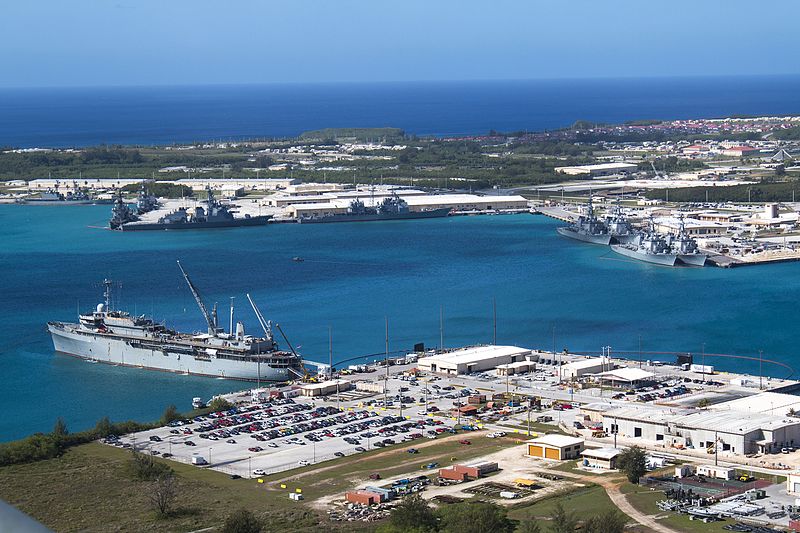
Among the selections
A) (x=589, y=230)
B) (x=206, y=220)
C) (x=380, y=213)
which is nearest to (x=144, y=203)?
(x=206, y=220)

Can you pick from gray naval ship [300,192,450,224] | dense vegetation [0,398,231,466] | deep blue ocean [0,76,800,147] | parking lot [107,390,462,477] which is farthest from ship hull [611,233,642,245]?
deep blue ocean [0,76,800,147]

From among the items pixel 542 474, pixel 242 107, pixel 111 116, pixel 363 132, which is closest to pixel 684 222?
pixel 542 474

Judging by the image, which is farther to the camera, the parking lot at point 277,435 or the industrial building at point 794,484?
the parking lot at point 277,435

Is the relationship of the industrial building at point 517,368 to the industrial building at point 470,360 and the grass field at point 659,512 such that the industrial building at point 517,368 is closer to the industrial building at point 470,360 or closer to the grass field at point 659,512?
the industrial building at point 470,360

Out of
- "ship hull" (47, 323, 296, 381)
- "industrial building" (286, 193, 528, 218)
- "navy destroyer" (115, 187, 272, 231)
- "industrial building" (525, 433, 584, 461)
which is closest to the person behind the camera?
"industrial building" (525, 433, 584, 461)

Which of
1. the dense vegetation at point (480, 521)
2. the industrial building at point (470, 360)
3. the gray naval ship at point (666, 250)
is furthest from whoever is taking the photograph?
the gray naval ship at point (666, 250)

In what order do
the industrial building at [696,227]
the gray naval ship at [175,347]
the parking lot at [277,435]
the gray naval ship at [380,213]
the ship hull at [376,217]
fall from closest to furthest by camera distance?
the parking lot at [277,435] < the gray naval ship at [175,347] < the industrial building at [696,227] < the ship hull at [376,217] < the gray naval ship at [380,213]

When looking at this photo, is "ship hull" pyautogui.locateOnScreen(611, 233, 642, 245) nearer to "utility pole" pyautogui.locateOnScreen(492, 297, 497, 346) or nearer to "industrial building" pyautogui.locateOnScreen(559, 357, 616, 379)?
"utility pole" pyautogui.locateOnScreen(492, 297, 497, 346)

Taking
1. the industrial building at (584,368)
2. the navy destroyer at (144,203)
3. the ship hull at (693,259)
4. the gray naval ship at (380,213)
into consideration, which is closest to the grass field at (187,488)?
the industrial building at (584,368)
